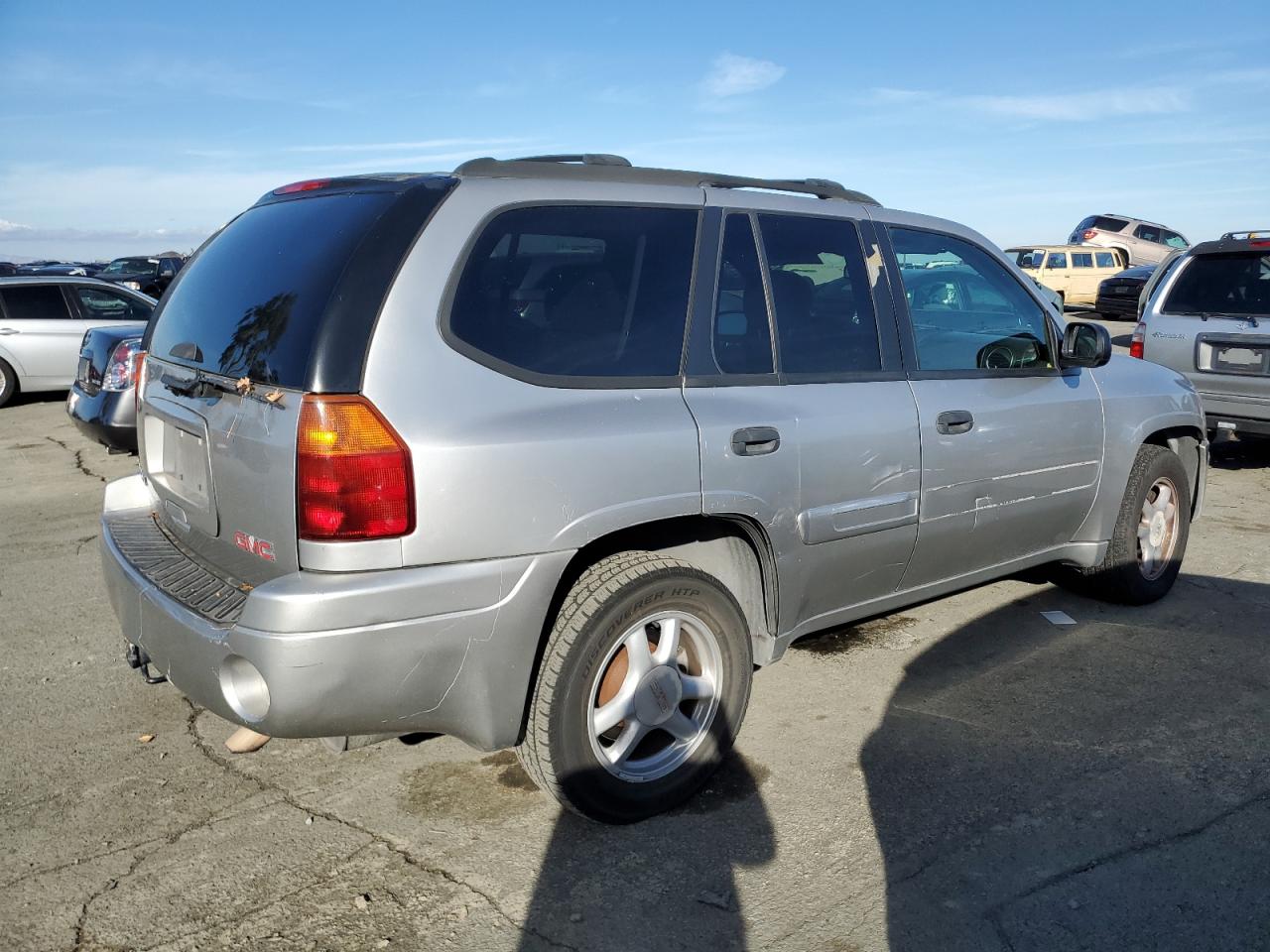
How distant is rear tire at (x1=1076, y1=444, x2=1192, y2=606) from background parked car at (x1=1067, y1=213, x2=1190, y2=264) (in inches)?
1149

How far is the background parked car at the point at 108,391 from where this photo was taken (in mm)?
7730

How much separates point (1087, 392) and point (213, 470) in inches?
139

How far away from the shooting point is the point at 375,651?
2.68 metres

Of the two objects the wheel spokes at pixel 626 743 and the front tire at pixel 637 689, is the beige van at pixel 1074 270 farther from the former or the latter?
the wheel spokes at pixel 626 743

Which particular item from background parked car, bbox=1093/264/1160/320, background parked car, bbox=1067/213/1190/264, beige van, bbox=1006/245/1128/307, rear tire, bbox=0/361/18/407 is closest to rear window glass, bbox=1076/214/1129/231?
background parked car, bbox=1067/213/1190/264

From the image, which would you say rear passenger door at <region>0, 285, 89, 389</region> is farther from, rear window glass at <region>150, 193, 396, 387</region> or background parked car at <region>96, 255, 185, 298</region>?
background parked car at <region>96, 255, 185, 298</region>

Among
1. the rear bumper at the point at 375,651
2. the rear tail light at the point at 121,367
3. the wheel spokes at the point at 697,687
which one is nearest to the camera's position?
the rear bumper at the point at 375,651

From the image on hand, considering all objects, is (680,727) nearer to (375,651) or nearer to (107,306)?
(375,651)

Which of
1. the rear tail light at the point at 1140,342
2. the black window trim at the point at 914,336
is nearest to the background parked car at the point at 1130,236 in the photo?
the rear tail light at the point at 1140,342

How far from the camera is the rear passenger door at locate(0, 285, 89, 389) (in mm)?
12789

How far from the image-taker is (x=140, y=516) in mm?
3650

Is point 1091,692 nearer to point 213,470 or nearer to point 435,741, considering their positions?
point 435,741

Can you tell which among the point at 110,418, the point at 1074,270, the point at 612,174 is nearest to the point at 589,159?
the point at 612,174

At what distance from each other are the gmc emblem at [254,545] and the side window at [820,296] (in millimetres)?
1720
